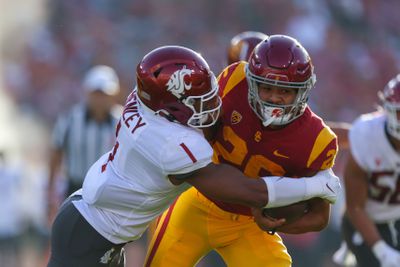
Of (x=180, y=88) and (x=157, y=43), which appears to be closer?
(x=180, y=88)

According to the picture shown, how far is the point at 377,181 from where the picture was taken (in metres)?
4.64

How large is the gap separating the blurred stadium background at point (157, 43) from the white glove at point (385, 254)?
4.52 m

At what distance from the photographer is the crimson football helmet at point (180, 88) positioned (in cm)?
322

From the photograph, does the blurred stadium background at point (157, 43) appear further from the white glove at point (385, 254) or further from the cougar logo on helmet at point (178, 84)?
the cougar logo on helmet at point (178, 84)

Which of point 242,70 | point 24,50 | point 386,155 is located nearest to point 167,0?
point 24,50

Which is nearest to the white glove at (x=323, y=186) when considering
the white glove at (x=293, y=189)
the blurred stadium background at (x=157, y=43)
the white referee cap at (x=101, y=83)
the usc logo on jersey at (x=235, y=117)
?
the white glove at (x=293, y=189)

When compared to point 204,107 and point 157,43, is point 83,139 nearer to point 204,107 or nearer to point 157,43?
point 204,107

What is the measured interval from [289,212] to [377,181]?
4.47 feet

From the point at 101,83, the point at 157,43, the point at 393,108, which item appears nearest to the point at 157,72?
the point at 393,108

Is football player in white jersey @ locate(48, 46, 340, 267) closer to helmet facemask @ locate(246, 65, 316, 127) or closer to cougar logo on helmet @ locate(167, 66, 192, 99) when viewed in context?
cougar logo on helmet @ locate(167, 66, 192, 99)

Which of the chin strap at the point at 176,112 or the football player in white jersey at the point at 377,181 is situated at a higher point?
the chin strap at the point at 176,112

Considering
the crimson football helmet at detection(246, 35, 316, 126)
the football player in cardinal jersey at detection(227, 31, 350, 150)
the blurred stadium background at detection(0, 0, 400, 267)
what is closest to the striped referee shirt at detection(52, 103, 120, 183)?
the football player in cardinal jersey at detection(227, 31, 350, 150)

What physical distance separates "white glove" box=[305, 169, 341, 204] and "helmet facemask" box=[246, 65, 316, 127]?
0.24 metres

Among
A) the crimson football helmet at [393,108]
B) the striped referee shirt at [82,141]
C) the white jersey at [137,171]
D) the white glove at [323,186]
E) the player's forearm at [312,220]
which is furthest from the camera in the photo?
the striped referee shirt at [82,141]
